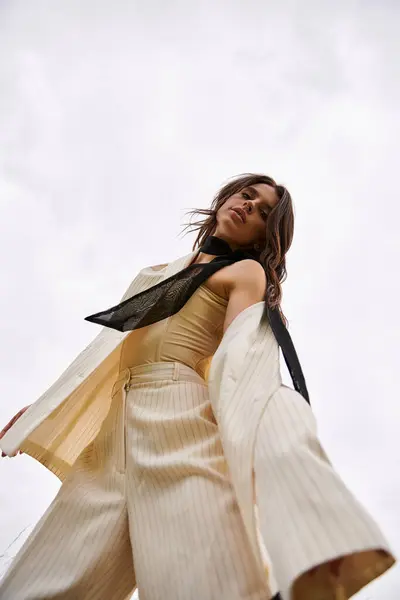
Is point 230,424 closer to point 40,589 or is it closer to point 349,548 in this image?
point 349,548

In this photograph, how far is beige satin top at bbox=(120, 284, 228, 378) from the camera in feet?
6.24

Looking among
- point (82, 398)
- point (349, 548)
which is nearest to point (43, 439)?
point (82, 398)

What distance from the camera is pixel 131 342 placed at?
6.53 ft

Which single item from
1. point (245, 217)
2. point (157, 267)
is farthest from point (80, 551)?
point (245, 217)

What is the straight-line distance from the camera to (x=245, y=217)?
238cm

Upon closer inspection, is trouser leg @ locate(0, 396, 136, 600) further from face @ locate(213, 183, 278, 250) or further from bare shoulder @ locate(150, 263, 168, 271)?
face @ locate(213, 183, 278, 250)

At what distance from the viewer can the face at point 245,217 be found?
2.38 meters

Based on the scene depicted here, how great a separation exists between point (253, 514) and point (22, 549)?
0.82m

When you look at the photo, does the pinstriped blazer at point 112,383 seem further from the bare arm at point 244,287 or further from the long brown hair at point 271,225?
the long brown hair at point 271,225

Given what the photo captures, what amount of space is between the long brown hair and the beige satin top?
1.01 feet

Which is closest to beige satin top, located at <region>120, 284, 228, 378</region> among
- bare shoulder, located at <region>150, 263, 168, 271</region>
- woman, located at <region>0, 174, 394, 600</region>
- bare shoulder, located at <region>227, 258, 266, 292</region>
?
woman, located at <region>0, 174, 394, 600</region>

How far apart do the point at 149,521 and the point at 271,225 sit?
153 cm

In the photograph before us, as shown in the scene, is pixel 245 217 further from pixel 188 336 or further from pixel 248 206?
pixel 188 336

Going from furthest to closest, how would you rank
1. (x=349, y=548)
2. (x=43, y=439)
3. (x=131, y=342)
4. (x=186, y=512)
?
(x=131, y=342) < (x=43, y=439) < (x=186, y=512) < (x=349, y=548)
